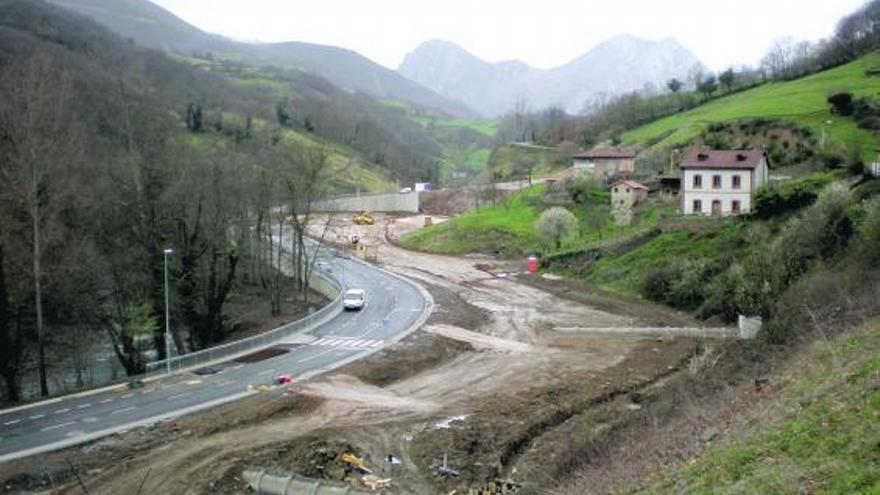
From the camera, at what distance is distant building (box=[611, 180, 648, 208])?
86750 millimetres

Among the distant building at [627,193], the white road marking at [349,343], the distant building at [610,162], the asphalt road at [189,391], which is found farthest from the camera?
the distant building at [610,162]

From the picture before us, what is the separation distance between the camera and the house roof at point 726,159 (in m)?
72.4

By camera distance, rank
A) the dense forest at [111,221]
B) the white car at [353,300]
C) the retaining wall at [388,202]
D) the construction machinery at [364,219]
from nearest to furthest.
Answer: the dense forest at [111,221] → the white car at [353,300] → the construction machinery at [364,219] → the retaining wall at [388,202]

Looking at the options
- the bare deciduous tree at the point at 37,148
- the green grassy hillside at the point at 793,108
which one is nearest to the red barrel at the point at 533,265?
the green grassy hillside at the point at 793,108

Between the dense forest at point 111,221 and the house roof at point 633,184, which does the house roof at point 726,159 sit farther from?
the dense forest at point 111,221

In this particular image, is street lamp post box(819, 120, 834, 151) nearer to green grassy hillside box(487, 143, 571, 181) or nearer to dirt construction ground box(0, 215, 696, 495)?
dirt construction ground box(0, 215, 696, 495)

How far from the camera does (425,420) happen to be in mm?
34594

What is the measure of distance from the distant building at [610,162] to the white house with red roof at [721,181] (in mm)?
25716

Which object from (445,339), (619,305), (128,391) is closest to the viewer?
(128,391)

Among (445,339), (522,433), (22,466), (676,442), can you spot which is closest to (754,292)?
(445,339)

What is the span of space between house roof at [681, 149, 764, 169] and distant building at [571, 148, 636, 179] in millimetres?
25219

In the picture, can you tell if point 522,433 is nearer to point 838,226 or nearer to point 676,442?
point 676,442

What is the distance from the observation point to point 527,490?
25.8 meters

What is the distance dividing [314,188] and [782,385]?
140ft
